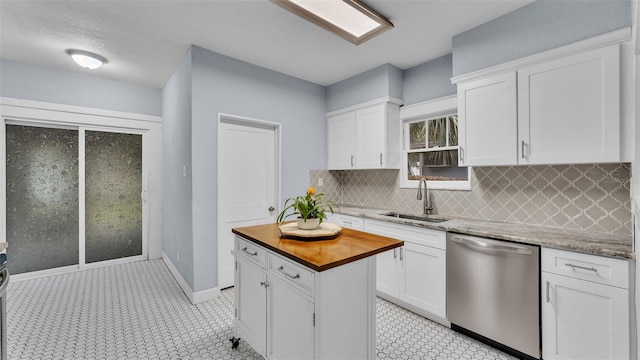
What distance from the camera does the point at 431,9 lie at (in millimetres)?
2350

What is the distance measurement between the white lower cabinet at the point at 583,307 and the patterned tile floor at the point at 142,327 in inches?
17.3

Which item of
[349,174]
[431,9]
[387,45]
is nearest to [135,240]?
Answer: [349,174]

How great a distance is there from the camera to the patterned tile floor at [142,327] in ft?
6.93

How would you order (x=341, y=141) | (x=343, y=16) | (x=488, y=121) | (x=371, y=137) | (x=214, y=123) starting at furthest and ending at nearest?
(x=341, y=141) < (x=371, y=137) < (x=214, y=123) < (x=488, y=121) < (x=343, y=16)

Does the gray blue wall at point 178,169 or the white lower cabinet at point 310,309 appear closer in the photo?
the white lower cabinet at point 310,309

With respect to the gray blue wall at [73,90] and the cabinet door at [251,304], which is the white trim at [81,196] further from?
the cabinet door at [251,304]

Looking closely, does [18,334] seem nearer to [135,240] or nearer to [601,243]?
[135,240]

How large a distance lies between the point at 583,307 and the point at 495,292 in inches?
19.0

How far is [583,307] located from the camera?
175 centimetres

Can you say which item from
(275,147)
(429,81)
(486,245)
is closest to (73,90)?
(275,147)

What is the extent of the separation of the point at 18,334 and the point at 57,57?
2.92 metres

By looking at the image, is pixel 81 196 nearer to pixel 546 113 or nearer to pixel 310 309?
pixel 310 309

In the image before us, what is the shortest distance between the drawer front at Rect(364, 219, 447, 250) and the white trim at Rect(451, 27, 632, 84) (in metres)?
1.44

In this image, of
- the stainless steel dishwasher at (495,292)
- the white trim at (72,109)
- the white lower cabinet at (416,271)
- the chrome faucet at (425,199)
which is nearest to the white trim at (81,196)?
the white trim at (72,109)
